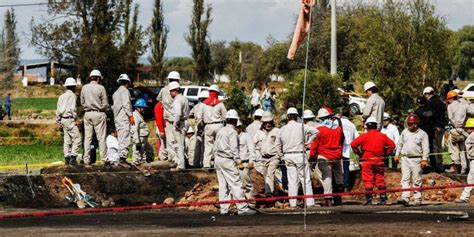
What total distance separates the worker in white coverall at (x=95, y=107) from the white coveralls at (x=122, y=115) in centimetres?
48

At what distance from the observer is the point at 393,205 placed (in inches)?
883

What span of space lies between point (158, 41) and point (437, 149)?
48711mm

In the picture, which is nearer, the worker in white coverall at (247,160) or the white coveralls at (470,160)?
the worker in white coverall at (247,160)

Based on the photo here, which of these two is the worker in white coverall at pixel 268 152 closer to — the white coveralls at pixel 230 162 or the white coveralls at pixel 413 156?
the white coveralls at pixel 413 156

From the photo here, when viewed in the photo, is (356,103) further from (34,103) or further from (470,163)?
(34,103)

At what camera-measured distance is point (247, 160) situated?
2267 centimetres

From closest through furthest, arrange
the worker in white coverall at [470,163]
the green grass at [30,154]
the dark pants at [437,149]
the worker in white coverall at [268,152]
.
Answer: the worker in white coverall at [470,163]
the worker in white coverall at [268,152]
the dark pants at [437,149]
the green grass at [30,154]

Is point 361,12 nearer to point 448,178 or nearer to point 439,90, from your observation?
point 439,90

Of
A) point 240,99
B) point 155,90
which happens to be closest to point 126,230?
point 240,99

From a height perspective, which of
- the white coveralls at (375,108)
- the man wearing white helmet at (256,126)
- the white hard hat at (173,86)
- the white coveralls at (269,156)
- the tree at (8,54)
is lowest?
the white coveralls at (269,156)

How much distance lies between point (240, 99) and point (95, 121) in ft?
67.1

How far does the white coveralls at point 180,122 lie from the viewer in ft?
79.2

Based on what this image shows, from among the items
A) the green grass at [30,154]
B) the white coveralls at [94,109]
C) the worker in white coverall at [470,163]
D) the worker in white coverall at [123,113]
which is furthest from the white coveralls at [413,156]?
the green grass at [30,154]

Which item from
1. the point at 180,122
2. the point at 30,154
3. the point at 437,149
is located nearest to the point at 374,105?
the point at 437,149
